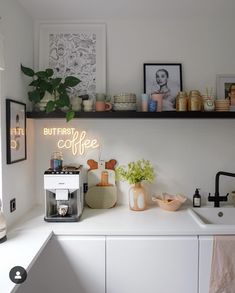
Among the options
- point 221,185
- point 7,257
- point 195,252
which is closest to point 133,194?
point 195,252

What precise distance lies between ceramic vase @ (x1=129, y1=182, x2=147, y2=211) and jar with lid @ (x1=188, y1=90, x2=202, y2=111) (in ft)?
2.42

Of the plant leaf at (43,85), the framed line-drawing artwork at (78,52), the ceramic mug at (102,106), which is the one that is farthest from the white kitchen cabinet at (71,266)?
the framed line-drawing artwork at (78,52)

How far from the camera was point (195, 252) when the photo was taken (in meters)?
1.84

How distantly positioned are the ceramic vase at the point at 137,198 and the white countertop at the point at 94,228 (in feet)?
0.15

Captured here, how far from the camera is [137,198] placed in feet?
7.39

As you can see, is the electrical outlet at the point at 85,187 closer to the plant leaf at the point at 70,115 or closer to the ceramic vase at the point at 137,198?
the ceramic vase at the point at 137,198

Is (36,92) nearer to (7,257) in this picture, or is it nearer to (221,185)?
(7,257)

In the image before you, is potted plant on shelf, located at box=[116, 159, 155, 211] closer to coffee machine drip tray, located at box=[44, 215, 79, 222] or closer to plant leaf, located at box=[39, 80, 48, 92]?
coffee machine drip tray, located at box=[44, 215, 79, 222]

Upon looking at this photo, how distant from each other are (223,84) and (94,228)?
1.58 meters

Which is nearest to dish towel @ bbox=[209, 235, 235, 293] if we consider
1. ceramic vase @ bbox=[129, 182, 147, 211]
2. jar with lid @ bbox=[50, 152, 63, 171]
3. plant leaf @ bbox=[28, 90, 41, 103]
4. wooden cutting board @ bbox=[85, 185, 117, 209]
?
ceramic vase @ bbox=[129, 182, 147, 211]

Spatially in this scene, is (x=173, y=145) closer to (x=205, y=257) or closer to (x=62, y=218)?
(x=205, y=257)

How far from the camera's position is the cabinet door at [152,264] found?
184 centimetres

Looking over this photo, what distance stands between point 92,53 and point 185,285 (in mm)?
1890

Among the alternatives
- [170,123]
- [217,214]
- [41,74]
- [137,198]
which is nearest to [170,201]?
[137,198]
